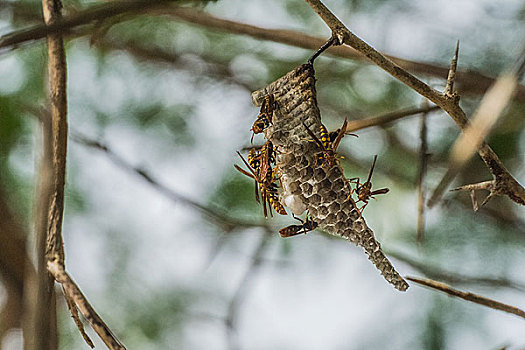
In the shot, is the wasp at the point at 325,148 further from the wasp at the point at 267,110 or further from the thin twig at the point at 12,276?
the thin twig at the point at 12,276

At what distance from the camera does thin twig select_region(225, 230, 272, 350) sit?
70 cm

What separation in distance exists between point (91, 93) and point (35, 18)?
0.47 feet

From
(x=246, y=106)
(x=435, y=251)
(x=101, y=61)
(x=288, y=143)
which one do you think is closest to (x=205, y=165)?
(x=246, y=106)

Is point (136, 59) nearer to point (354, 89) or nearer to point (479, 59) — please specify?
point (354, 89)


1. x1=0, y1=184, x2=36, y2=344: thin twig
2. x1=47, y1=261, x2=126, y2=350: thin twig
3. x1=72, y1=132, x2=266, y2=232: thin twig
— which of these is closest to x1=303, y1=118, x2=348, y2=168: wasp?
x1=47, y1=261, x2=126, y2=350: thin twig

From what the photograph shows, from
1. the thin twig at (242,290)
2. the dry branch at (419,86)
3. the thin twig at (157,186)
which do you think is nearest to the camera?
the dry branch at (419,86)

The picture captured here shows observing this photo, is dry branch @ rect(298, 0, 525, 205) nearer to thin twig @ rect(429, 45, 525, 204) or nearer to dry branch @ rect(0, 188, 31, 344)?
thin twig @ rect(429, 45, 525, 204)

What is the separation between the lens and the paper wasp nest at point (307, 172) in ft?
0.87

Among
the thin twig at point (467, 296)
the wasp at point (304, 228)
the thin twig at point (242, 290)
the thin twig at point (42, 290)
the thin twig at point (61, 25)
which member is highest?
the thin twig at point (242, 290)

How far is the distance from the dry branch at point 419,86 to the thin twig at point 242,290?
0.39m

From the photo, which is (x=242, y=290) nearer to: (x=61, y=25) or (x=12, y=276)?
(x=12, y=276)

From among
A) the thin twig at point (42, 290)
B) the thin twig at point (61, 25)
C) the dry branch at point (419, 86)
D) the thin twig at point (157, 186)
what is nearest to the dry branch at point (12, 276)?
the thin twig at point (157, 186)

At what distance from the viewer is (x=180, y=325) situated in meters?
0.93

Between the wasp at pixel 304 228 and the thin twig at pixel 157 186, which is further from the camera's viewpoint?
the thin twig at pixel 157 186
